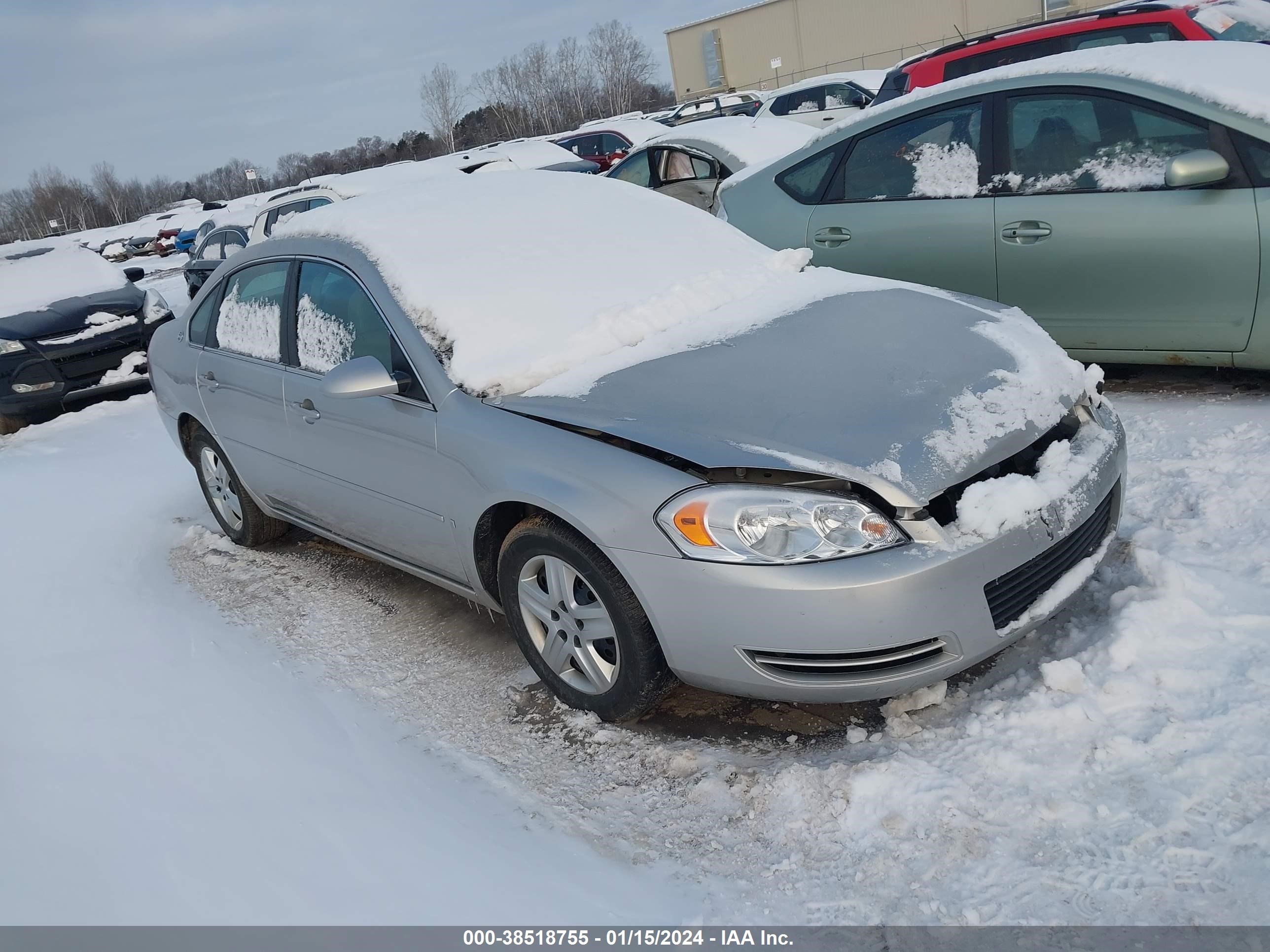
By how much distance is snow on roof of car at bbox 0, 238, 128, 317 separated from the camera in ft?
29.2

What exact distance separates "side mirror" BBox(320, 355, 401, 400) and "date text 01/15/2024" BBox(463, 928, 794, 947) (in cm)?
171

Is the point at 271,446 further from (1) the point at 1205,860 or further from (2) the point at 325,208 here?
(1) the point at 1205,860

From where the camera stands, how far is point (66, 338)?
8375mm

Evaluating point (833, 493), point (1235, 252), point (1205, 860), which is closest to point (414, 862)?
point (833, 493)

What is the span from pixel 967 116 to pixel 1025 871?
3925 millimetres

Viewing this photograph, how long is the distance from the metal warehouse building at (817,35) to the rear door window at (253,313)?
125 ft

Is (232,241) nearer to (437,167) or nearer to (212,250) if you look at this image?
(212,250)

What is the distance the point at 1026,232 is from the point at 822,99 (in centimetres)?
1494

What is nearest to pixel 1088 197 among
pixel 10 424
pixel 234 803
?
pixel 234 803

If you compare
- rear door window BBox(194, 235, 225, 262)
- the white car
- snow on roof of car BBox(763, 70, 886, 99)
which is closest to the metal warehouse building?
snow on roof of car BBox(763, 70, 886, 99)

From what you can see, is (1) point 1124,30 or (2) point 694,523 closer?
(2) point 694,523

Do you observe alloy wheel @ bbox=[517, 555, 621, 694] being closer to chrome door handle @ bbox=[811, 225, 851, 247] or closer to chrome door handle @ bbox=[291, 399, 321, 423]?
chrome door handle @ bbox=[291, 399, 321, 423]

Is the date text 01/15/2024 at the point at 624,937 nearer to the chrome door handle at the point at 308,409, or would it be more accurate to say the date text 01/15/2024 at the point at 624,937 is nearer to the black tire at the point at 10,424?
the chrome door handle at the point at 308,409

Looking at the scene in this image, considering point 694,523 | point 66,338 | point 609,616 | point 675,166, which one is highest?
point 675,166
